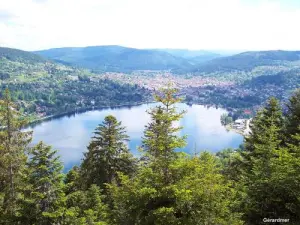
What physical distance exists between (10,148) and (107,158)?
6.82 meters

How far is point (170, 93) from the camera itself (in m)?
12.0

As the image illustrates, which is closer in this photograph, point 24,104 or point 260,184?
point 260,184

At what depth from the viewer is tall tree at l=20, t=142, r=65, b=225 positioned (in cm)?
1299

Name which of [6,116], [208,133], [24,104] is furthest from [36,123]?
[6,116]

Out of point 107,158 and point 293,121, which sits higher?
point 293,121

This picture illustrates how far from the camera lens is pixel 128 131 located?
127 meters

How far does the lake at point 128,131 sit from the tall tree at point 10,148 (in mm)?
66998

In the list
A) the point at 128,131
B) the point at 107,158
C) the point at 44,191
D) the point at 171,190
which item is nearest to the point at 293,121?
the point at 107,158

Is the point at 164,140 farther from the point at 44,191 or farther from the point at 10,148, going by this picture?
Result: the point at 10,148

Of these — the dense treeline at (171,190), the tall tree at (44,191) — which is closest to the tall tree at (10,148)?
the dense treeline at (171,190)

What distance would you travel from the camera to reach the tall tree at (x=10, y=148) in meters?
18.5

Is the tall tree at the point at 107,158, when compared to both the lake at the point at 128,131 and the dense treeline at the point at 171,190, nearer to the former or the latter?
the dense treeline at the point at 171,190

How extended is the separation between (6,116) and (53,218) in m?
8.01

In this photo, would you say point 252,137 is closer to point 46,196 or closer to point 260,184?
point 260,184
